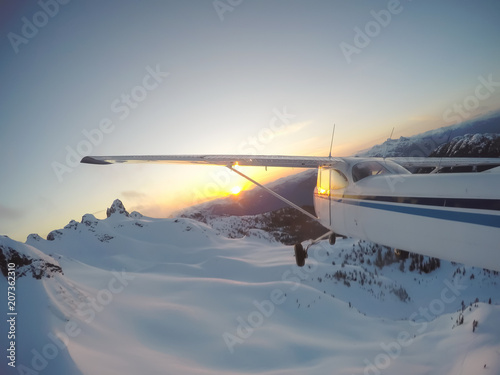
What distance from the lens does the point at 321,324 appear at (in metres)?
12.2

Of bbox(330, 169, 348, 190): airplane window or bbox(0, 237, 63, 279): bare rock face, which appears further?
bbox(0, 237, 63, 279): bare rock face

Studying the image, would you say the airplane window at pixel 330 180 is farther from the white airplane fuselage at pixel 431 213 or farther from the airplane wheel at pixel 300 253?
the airplane wheel at pixel 300 253

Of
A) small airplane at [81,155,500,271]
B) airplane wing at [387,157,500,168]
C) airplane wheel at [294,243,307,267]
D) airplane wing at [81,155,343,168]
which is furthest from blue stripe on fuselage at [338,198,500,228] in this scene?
airplane wheel at [294,243,307,267]

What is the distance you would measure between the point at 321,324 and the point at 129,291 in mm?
11467

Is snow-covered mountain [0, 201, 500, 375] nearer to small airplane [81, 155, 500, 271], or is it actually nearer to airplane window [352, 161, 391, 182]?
small airplane [81, 155, 500, 271]

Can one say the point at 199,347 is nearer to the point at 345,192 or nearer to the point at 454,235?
the point at 345,192

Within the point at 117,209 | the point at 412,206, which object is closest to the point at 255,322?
the point at 412,206

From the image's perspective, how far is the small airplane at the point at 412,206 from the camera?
2553 millimetres

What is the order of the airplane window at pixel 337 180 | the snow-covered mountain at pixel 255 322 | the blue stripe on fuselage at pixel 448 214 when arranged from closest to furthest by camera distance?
1. the blue stripe on fuselage at pixel 448 214
2. the airplane window at pixel 337 180
3. the snow-covered mountain at pixel 255 322

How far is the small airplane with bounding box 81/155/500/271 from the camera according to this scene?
255 centimetres

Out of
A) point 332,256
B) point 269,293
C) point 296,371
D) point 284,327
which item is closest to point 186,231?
point 332,256

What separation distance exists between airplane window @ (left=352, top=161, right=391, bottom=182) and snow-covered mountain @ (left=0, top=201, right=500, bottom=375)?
4.26 m

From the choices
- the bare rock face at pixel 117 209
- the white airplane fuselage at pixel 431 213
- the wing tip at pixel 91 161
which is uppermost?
the wing tip at pixel 91 161

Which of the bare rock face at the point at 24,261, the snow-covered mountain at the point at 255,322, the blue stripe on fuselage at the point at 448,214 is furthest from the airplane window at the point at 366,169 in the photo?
the bare rock face at the point at 24,261
